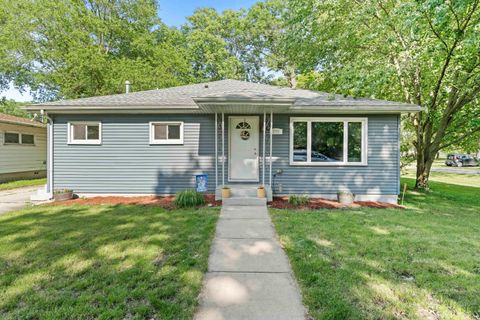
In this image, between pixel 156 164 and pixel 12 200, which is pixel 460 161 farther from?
pixel 12 200

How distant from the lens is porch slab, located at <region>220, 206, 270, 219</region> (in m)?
5.55

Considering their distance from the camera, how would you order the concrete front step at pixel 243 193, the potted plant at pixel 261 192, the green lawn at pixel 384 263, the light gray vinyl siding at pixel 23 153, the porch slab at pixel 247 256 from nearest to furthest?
1. the green lawn at pixel 384 263
2. the porch slab at pixel 247 256
3. the potted plant at pixel 261 192
4. the concrete front step at pixel 243 193
5. the light gray vinyl siding at pixel 23 153

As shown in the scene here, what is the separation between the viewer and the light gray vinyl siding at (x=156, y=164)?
24.9 ft

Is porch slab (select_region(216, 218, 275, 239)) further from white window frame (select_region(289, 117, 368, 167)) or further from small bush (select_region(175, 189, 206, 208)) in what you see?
white window frame (select_region(289, 117, 368, 167))

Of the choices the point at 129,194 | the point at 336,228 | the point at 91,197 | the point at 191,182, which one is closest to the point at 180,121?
the point at 191,182

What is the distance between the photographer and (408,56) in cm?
783

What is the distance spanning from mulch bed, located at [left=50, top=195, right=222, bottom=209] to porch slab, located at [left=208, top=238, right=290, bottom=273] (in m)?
2.60

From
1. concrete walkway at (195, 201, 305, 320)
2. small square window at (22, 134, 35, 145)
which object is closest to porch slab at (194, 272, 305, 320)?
concrete walkway at (195, 201, 305, 320)

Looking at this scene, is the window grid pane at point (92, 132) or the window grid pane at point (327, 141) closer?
the window grid pane at point (327, 141)

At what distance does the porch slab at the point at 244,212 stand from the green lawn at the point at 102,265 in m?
0.52

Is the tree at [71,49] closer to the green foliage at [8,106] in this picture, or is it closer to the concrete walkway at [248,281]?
the green foliage at [8,106]

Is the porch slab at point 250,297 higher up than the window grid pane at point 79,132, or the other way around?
the window grid pane at point 79,132

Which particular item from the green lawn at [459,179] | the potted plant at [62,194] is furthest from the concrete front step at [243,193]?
the green lawn at [459,179]

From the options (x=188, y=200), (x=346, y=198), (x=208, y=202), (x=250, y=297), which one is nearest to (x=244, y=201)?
(x=208, y=202)
